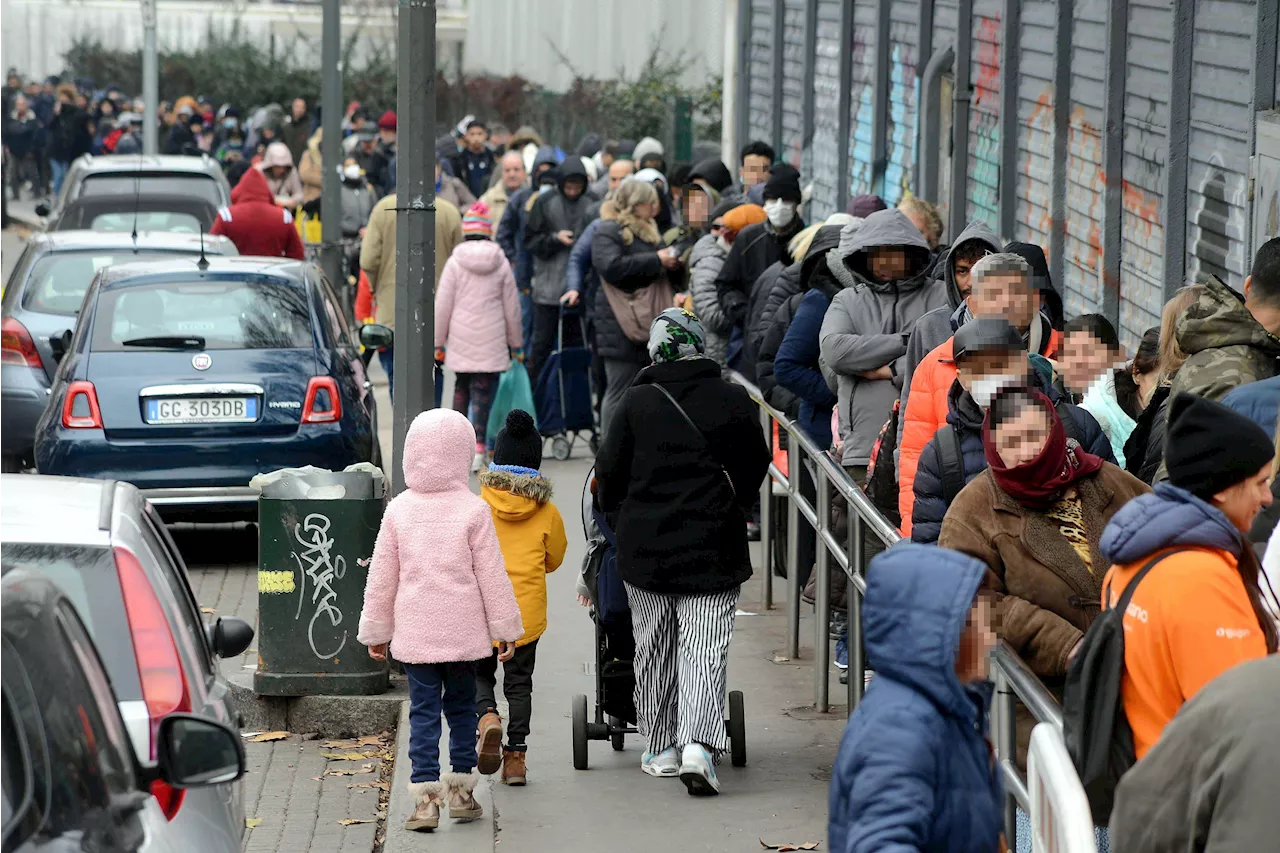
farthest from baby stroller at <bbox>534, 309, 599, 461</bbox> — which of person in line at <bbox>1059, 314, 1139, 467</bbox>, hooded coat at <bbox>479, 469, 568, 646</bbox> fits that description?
Answer: person in line at <bbox>1059, 314, 1139, 467</bbox>

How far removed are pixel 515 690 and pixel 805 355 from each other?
238cm

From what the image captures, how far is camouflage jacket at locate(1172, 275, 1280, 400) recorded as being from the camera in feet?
18.7

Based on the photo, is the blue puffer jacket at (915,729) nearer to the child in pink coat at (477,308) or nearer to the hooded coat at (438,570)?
the hooded coat at (438,570)

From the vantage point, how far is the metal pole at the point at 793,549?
29.4 ft

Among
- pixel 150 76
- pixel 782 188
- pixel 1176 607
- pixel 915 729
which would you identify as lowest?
pixel 915 729

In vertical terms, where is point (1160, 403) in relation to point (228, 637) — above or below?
above

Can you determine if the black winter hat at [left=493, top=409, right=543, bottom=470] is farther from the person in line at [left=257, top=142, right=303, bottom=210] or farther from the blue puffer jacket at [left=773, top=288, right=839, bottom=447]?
the person in line at [left=257, top=142, right=303, bottom=210]

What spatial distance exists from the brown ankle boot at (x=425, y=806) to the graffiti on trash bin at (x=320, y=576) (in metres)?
1.77

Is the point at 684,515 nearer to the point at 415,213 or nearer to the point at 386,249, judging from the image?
the point at 415,213

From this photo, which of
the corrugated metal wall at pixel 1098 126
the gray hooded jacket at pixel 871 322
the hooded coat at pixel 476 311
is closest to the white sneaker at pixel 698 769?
the gray hooded jacket at pixel 871 322

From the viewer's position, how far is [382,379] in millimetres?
19844

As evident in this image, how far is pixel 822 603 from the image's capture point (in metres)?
8.23

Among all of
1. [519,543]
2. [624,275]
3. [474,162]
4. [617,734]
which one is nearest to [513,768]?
[617,734]

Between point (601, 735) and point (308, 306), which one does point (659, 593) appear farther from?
point (308, 306)
